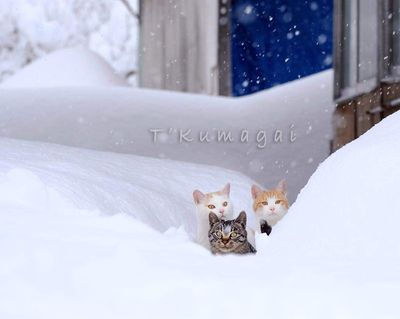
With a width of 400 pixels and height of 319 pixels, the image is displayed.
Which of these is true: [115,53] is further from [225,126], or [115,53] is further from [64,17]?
[225,126]

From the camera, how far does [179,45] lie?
11922 mm

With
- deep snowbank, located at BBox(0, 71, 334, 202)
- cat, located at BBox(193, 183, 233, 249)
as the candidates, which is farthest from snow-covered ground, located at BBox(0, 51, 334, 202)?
cat, located at BBox(193, 183, 233, 249)

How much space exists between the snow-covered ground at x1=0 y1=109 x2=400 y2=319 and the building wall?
7.49m

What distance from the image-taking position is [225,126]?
28.6 feet

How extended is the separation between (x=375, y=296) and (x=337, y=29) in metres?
4.77

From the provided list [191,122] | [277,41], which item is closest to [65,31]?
[277,41]

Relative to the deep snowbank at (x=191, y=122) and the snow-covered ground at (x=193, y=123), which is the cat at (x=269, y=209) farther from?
the deep snowbank at (x=191, y=122)

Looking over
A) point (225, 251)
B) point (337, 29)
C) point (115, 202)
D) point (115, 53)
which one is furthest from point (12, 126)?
point (115, 53)

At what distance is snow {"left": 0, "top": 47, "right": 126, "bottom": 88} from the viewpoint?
1591 centimetres

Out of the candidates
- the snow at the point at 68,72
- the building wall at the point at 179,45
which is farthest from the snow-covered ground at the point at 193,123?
the snow at the point at 68,72

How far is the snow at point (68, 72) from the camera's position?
52.2 ft

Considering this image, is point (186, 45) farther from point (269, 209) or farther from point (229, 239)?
point (229, 239)

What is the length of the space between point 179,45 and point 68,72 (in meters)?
4.96

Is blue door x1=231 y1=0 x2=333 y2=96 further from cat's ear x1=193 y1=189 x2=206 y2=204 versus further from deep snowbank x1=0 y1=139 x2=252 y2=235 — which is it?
cat's ear x1=193 y1=189 x2=206 y2=204
